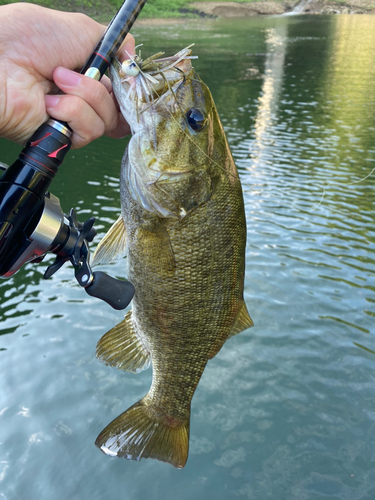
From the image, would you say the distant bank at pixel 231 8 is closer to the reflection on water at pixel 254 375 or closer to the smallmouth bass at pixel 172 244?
the reflection on water at pixel 254 375

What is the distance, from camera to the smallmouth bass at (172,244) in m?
1.94

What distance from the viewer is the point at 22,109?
1783 mm

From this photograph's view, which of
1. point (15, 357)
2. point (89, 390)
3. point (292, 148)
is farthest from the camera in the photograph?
point (292, 148)

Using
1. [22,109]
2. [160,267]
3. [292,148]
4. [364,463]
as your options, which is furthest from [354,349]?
[292,148]

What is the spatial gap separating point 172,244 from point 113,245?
0.34m

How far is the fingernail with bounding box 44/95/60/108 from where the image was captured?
1.80 meters

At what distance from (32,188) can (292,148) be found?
11851 millimetres

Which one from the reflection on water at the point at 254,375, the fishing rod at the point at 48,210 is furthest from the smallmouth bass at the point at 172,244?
the reflection on water at the point at 254,375


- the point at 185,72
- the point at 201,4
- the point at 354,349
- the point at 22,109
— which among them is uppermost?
the point at 201,4

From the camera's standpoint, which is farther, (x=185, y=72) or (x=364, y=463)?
(x=364, y=463)

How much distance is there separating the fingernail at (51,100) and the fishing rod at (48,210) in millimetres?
69

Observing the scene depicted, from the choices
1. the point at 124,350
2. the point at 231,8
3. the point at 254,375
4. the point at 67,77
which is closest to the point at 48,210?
the point at 67,77

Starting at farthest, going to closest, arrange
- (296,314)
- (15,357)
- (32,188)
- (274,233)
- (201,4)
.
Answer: (201,4)
(274,233)
(296,314)
(15,357)
(32,188)

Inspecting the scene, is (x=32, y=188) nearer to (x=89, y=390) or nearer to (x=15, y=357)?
(x=89, y=390)
